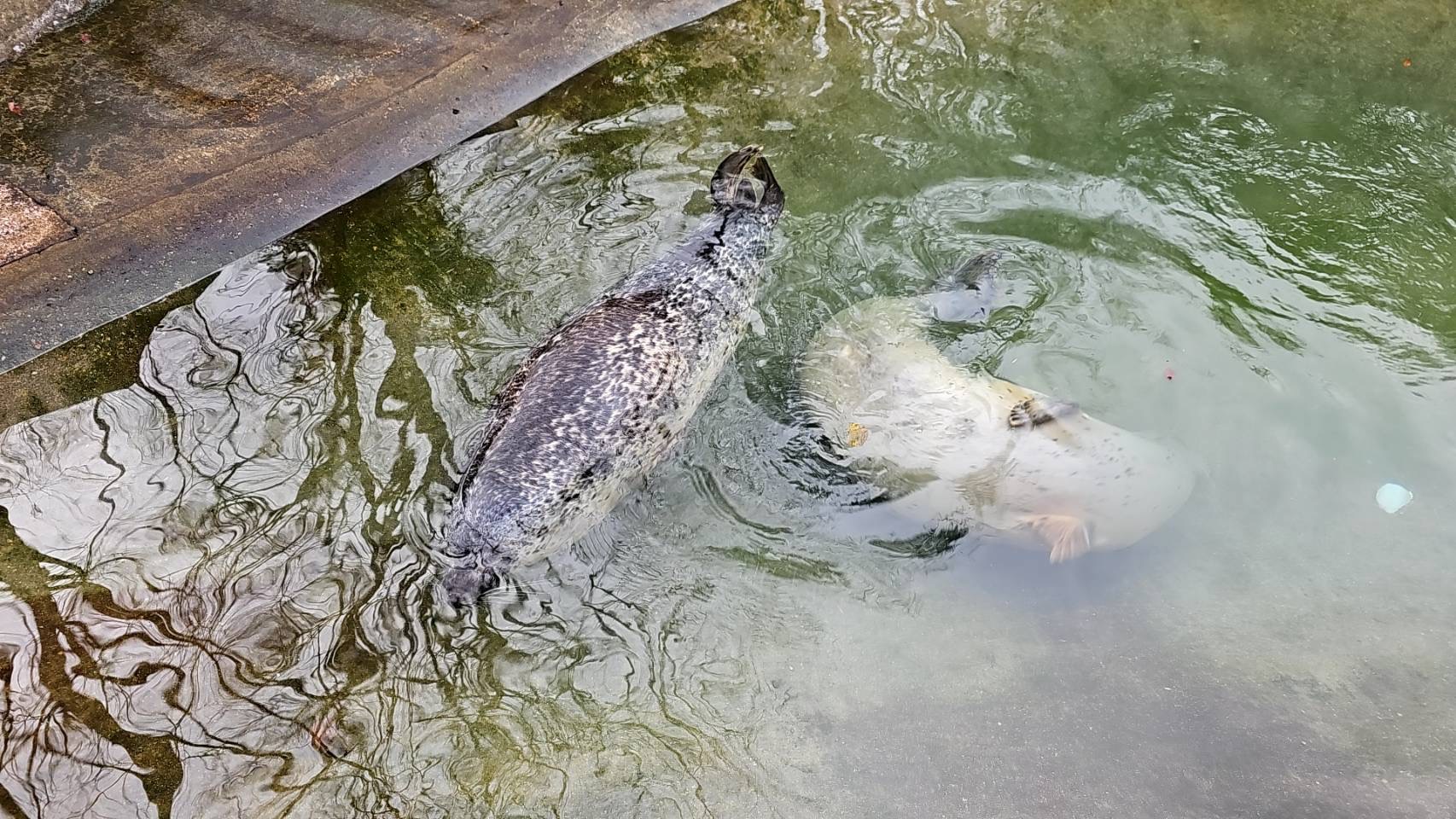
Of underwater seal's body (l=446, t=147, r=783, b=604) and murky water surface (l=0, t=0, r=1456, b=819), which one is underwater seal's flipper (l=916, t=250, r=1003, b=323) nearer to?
murky water surface (l=0, t=0, r=1456, b=819)

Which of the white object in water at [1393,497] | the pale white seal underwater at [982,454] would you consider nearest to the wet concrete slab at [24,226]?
the pale white seal underwater at [982,454]

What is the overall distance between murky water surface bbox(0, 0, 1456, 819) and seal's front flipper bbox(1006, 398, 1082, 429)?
495mm

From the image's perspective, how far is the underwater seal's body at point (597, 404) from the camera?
336cm

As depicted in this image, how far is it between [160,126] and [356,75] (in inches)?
40.9

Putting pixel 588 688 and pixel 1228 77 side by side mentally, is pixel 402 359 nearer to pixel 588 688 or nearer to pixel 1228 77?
pixel 588 688

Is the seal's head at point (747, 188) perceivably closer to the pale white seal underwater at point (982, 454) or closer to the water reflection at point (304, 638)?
the pale white seal underwater at point (982, 454)

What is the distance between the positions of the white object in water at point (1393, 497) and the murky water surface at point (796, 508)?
0.07 metres

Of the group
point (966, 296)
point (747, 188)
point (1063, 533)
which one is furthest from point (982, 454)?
point (747, 188)

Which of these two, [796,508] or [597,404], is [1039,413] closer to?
[796,508]

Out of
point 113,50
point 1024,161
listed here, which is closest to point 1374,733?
point 1024,161

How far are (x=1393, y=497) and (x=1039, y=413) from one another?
64.6 inches

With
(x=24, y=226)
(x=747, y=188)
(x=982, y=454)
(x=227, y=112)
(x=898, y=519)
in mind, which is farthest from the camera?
(x=227, y=112)

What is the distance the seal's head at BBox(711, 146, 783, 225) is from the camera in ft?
14.5

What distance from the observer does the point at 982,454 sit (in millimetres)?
3600
